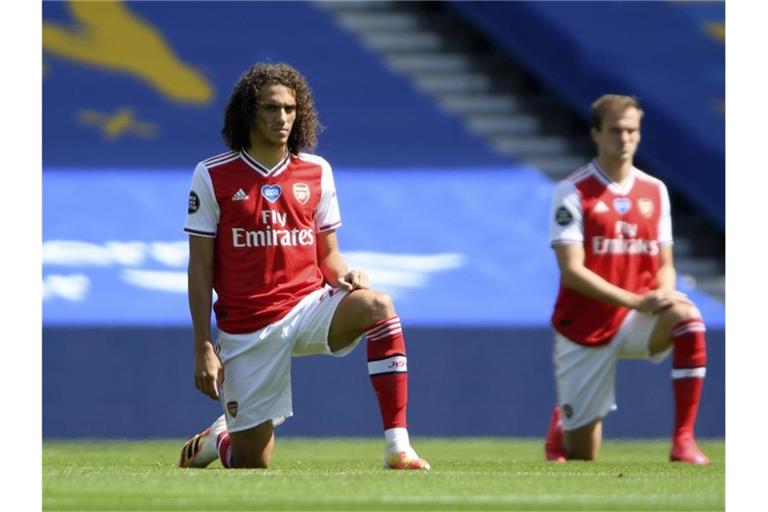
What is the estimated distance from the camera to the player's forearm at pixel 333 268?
6203 mm

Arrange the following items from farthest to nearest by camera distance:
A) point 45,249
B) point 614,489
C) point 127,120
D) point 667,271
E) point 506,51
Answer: point 506,51 < point 127,120 < point 45,249 < point 667,271 < point 614,489

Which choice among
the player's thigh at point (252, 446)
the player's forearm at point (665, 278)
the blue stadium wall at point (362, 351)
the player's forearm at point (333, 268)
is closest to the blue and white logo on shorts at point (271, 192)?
the player's forearm at point (333, 268)

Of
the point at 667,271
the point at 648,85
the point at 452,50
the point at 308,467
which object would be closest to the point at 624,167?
the point at 667,271

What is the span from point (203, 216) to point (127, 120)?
5793 mm

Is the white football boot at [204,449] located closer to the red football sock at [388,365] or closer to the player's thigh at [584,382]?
the red football sock at [388,365]

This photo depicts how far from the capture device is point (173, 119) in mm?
11656

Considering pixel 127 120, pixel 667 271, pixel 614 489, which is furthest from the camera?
pixel 127 120

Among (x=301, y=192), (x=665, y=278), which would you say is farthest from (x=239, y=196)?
(x=665, y=278)

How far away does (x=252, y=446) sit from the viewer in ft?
20.7

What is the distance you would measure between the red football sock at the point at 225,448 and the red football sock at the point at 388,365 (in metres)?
0.84

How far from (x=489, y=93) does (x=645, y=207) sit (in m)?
5.50

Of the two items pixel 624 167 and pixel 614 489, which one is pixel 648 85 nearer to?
pixel 624 167

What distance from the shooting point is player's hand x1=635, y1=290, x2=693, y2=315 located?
6.80 meters

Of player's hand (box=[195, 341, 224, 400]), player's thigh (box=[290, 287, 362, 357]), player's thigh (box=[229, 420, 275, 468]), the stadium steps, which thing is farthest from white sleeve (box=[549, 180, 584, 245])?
the stadium steps
